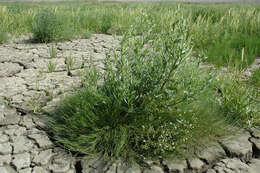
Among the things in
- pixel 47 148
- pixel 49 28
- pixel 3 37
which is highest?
pixel 49 28

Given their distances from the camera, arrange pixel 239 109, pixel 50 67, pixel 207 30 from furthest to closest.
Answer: pixel 207 30, pixel 50 67, pixel 239 109

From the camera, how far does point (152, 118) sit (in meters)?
1.85

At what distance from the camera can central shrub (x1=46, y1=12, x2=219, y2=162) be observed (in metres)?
1.75

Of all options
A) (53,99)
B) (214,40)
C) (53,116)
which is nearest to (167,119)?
(53,116)

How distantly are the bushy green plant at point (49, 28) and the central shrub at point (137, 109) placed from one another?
3.11 meters

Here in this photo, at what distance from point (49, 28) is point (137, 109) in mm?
3384

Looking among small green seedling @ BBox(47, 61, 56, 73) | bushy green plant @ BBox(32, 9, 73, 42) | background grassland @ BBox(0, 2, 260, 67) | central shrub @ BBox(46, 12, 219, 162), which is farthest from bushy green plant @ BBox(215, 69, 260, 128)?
bushy green plant @ BBox(32, 9, 73, 42)

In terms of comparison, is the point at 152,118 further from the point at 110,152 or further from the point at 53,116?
the point at 53,116

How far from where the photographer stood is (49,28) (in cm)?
457

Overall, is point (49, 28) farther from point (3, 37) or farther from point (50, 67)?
Result: point (50, 67)

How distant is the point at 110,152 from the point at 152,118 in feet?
1.41

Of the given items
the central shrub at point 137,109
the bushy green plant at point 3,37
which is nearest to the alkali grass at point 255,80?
the central shrub at point 137,109

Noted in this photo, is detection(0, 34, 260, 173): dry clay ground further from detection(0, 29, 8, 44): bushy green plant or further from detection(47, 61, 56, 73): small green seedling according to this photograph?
detection(0, 29, 8, 44): bushy green plant

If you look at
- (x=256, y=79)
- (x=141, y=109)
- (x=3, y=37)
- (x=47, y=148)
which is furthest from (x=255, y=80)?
(x=3, y=37)
